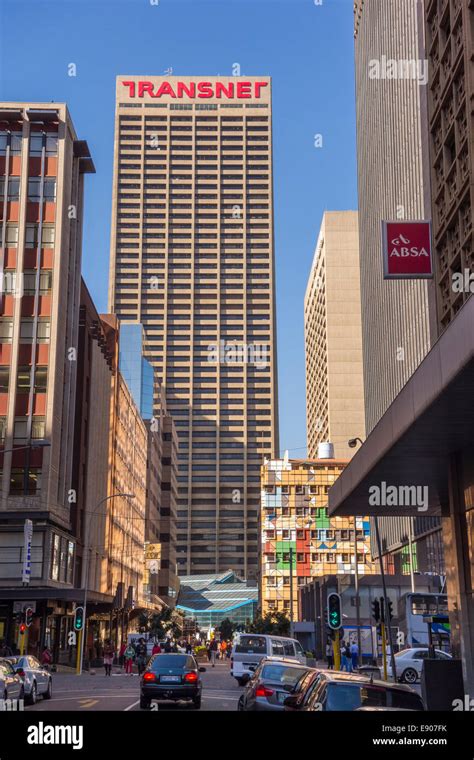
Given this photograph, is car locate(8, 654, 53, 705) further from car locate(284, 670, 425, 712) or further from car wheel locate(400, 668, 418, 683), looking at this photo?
car locate(284, 670, 425, 712)

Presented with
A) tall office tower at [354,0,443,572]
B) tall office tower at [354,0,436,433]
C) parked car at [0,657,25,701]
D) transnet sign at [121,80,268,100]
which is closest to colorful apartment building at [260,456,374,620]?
tall office tower at [354,0,443,572]

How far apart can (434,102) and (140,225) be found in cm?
15677

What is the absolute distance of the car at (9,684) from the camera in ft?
68.0

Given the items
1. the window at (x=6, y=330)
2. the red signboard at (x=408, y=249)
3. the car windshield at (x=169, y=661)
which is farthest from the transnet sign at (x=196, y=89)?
the car windshield at (x=169, y=661)

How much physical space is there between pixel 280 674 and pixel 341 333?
142 m

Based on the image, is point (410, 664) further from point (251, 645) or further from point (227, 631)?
point (227, 631)

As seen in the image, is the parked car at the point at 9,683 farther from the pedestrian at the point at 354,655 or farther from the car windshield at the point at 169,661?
the pedestrian at the point at 354,655

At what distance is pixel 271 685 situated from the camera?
58.4ft

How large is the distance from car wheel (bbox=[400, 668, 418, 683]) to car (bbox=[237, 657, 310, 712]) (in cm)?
1945

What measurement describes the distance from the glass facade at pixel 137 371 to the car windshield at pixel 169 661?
107m

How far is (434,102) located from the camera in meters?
38.2
